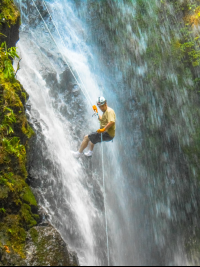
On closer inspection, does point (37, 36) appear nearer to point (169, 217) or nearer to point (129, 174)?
point (129, 174)

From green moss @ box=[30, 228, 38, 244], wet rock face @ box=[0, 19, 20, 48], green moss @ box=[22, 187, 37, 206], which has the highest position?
wet rock face @ box=[0, 19, 20, 48]

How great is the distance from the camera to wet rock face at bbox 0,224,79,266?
2.87 metres

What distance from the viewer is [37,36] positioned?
963cm

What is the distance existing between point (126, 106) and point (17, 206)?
7.86m

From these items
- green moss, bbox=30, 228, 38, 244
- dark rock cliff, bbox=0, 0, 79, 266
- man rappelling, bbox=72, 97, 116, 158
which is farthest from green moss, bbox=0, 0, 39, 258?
man rappelling, bbox=72, 97, 116, 158

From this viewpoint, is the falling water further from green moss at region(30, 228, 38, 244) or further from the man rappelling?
green moss at region(30, 228, 38, 244)

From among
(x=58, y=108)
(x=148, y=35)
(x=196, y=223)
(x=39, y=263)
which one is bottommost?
(x=39, y=263)

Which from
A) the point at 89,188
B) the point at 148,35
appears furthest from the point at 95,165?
the point at 148,35

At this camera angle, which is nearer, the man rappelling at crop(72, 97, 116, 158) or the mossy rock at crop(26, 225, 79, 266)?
the mossy rock at crop(26, 225, 79, 266)

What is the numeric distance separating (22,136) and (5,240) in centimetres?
211

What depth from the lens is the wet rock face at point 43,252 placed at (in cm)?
287

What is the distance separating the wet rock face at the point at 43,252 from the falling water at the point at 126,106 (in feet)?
10.9

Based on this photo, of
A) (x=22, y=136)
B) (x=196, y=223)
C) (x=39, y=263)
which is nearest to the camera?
(x=39, y=263)

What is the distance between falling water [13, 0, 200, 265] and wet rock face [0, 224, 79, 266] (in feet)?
10.9
